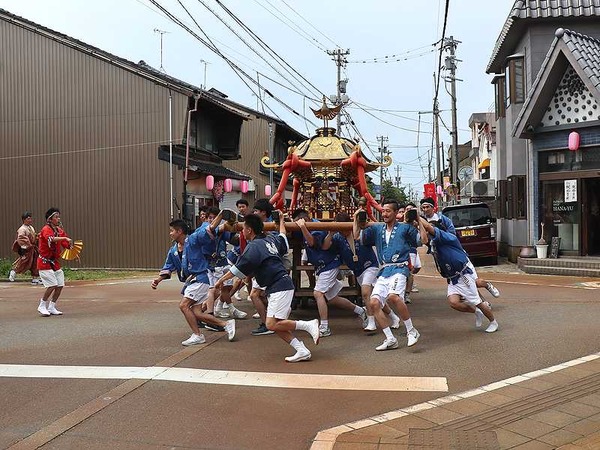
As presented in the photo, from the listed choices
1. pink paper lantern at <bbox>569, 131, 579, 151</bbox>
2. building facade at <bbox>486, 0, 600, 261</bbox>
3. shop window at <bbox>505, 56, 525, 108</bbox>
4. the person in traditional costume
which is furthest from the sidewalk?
shop window at <bbox>505, 56, 525, 108</bbox>

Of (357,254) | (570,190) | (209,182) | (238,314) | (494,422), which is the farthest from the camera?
(209,182)

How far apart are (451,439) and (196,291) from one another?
4.25 m

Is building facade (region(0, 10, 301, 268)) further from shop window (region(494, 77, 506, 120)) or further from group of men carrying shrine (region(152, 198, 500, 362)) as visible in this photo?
group of men carrying shrine (region(152, 198, 500, 362))

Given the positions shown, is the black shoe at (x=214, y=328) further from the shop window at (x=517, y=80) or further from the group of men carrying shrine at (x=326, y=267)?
the shop window at (x=517, y=80)

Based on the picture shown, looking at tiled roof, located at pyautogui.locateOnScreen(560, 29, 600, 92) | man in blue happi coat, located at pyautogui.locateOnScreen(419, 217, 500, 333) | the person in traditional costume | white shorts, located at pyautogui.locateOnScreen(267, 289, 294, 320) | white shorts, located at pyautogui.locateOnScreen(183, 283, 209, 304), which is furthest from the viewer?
the person in traditional costume

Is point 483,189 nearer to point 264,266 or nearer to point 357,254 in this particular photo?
point 357,254

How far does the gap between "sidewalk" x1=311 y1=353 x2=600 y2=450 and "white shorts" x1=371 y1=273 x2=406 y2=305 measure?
6.14 ft

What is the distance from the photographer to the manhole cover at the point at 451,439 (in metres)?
4.45

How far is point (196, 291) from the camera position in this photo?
7.99 m

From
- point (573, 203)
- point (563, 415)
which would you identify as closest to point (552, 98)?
point (573, 203)

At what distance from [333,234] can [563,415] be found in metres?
4.29

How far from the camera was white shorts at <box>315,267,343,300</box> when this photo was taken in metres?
8.66

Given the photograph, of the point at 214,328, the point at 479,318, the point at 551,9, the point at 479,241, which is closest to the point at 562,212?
the point at 479,241

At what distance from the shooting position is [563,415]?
5.07 m
